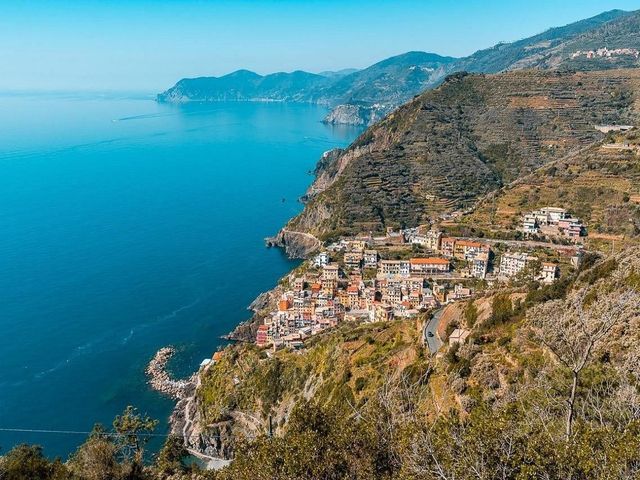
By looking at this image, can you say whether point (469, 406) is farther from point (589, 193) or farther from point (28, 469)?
point (589, 193)

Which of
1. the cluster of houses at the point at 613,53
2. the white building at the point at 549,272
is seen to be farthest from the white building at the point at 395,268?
the cluster of houses at the point at 613,53

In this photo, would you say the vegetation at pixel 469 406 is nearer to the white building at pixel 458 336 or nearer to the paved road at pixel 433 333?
the paved road at pixel 433 333

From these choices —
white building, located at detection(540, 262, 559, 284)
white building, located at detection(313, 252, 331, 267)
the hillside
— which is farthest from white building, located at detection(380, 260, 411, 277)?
the hillside

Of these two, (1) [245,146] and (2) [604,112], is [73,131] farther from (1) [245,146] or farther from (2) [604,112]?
(2) [604,112]

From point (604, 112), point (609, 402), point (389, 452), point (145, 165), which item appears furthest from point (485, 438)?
point (145, 165)

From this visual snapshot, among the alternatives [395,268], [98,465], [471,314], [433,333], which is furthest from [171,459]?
[395,268]
